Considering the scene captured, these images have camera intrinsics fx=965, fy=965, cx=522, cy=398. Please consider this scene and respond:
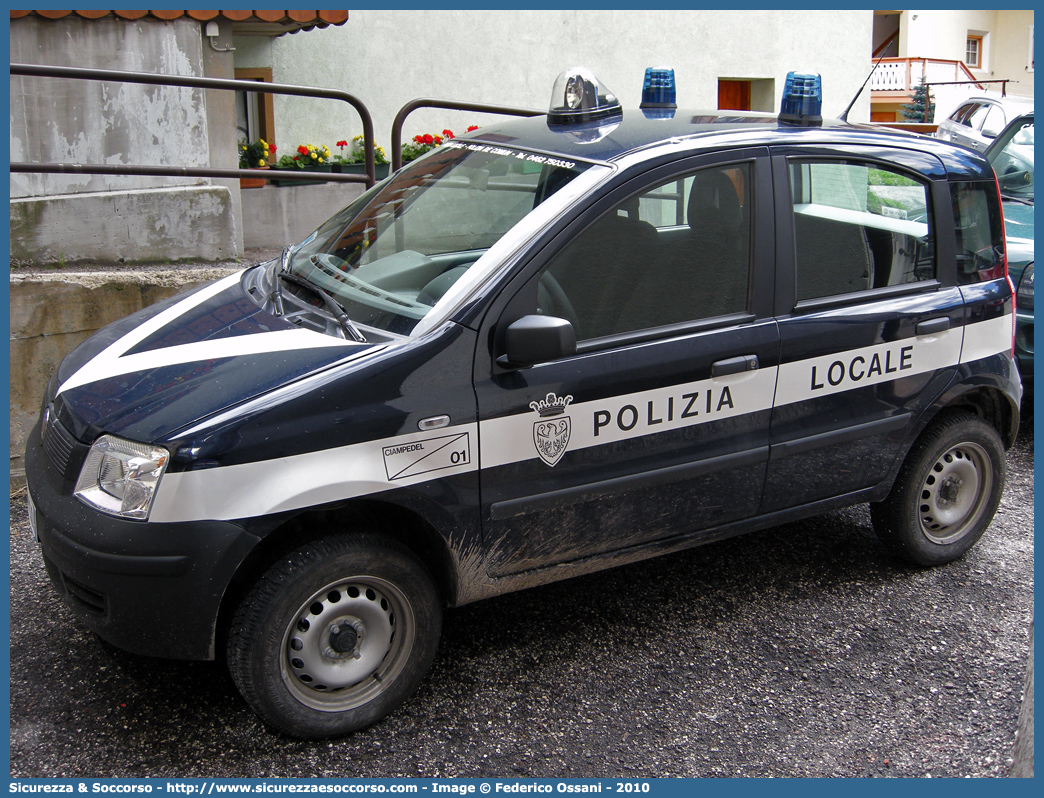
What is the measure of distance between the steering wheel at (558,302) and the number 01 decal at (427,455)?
514mm

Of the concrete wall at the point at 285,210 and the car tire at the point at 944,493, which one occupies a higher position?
the concrete wall at the point at 285,210

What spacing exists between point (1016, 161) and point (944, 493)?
371 centimetres

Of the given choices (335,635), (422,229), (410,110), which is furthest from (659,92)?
(335,635)

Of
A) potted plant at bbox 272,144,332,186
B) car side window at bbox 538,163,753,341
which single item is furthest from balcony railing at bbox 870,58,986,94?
car side window at bbox 538,163,753,341

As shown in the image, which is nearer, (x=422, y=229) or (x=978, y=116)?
(x=422, y=229)

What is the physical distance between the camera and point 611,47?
11.6 m

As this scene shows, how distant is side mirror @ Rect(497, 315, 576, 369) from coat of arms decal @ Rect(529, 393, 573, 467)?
0.57ft

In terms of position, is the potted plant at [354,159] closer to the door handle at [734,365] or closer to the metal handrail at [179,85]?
the metal handrail at [179,85]

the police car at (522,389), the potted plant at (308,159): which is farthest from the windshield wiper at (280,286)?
the potted plant at (308,159)

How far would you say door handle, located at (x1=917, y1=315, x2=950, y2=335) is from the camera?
3789 mm

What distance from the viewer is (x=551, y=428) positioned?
122 inches

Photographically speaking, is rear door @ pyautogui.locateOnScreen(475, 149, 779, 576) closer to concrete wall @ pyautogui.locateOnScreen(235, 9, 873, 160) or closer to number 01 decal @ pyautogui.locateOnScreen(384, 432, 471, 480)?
number 01 decal @ pyautogui.locateOnScreen(384, 432, 471, 480)

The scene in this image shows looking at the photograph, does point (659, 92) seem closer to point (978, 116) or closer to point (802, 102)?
point (802, 102)

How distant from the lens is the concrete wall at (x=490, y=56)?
9.96 m
